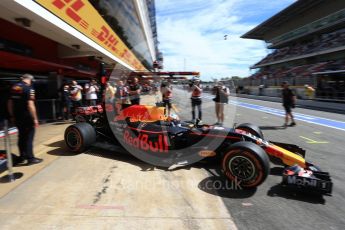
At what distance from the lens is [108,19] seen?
21188 millimetres

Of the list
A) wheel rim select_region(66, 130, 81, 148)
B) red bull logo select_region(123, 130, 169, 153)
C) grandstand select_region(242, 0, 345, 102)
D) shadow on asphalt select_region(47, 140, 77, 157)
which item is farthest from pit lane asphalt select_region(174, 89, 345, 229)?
grandstand select_region(242, 0, 345, 102)

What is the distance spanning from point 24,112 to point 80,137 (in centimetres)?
119

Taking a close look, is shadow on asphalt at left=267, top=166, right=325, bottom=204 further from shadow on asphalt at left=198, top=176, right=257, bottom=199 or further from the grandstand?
the grandstand

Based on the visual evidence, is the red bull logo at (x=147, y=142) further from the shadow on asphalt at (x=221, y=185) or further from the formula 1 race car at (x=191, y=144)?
the shadow on asphalt at (x=221, y=185)

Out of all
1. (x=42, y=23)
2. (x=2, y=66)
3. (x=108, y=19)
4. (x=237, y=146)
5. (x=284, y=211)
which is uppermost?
(x=108, y=19)

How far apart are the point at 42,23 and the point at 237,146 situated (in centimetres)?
626

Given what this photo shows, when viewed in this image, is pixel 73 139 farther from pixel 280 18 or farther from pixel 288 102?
pixel 280 18

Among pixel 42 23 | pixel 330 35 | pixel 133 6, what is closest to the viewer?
pixel 42 23

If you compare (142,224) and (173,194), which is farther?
(173,194)

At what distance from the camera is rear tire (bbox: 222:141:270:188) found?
438 centimetres

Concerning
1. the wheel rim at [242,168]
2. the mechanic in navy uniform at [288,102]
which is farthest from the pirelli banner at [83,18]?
the mechanic in navy uniform at [288,102]

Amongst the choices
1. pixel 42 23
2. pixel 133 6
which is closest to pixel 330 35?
pixel 133 6

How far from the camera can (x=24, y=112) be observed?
5.47m

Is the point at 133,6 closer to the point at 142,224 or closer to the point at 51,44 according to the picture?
the point at 51,44
